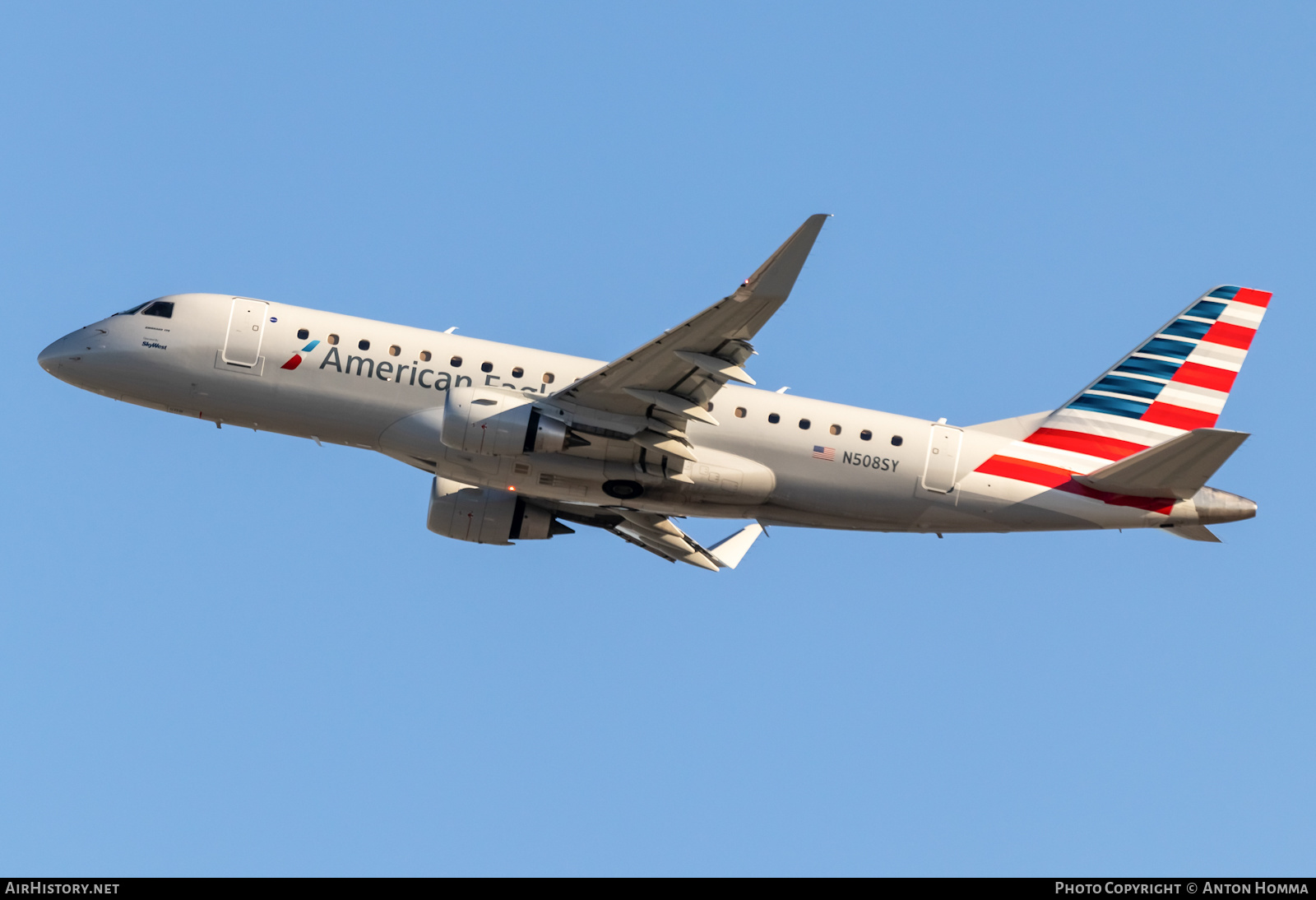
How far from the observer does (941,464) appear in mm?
33594

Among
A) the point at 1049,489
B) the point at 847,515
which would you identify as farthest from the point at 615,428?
the point at 1049,489

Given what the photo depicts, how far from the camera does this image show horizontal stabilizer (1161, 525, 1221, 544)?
1319 inches

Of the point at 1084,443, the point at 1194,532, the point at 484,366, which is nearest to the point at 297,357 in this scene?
the point at 484,366

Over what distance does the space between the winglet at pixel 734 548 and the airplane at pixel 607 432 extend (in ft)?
19.2

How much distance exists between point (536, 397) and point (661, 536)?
8440 mm

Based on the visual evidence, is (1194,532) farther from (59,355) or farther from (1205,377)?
→ (59,355)

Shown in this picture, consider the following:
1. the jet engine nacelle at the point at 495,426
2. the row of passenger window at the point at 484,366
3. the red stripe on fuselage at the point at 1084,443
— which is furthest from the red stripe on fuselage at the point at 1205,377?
A: the jet engine nacelle at the point at 495,426

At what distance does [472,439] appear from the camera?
1207 inches

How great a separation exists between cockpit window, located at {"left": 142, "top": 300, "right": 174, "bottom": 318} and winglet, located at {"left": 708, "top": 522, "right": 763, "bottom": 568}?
16525mm

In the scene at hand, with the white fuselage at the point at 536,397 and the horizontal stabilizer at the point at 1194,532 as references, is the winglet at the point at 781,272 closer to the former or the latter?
the white fuselage at the point at 536,397

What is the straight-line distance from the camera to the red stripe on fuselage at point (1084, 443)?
115ft

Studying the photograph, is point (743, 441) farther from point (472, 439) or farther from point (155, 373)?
point (155, 373)

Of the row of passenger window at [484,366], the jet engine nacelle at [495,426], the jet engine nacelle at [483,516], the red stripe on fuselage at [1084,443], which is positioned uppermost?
the red stripe on fuselage at [1084,443]
